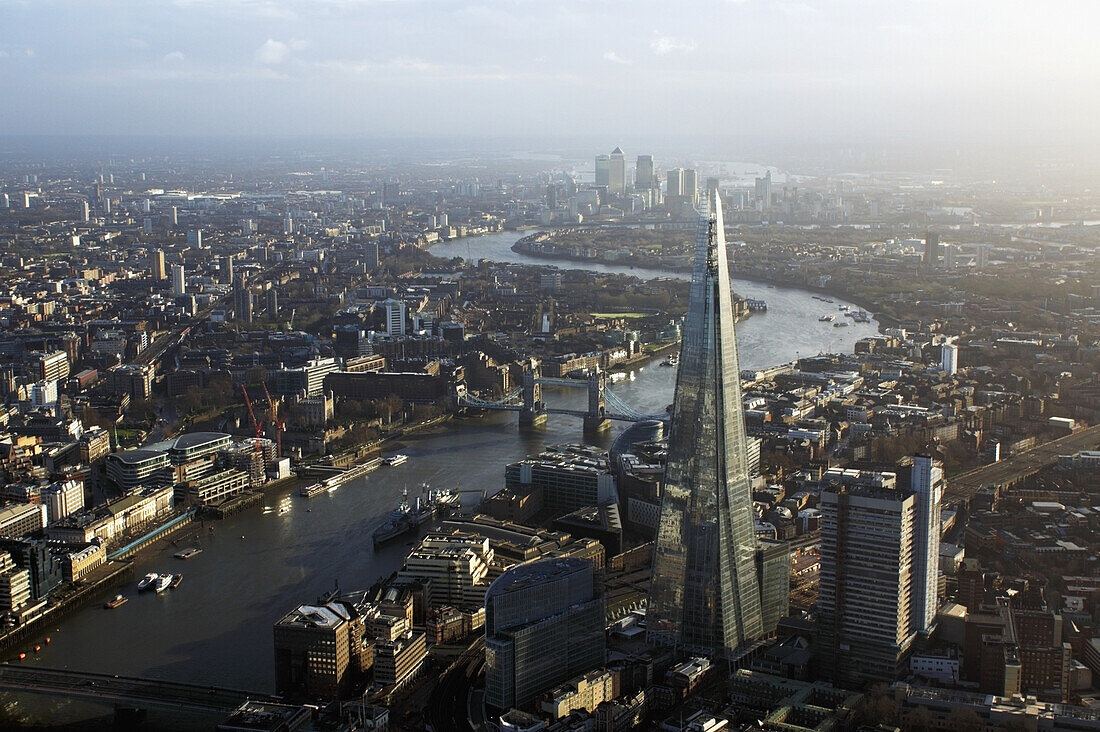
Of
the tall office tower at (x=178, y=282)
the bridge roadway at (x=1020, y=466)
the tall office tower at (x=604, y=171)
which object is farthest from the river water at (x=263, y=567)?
the tall office tower at (x=604, y=171)

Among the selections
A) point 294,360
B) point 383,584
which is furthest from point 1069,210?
point 383,584

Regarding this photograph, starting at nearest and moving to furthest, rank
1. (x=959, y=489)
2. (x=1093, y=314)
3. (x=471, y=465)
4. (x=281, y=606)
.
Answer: (x=281, y=606), (x=959, y=489), (x=471, y=465), (x=1093, y=314)

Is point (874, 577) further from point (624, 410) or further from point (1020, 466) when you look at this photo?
point (624, 410)

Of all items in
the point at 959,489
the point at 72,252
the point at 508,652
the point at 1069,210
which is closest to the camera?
the point at 508,652

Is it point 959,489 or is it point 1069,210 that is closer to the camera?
point 959,489

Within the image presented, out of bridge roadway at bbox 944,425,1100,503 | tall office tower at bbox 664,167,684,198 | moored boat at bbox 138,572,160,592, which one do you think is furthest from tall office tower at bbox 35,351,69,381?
tall office tower at bbox 664,167,684,198

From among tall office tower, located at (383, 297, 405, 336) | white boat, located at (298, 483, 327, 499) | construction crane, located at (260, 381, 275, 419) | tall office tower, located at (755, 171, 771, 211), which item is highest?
tall office tower, located at (755, 171, 771, 211)

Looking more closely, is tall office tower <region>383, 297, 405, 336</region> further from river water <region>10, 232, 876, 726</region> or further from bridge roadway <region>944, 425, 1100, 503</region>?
bridge roadway <region>944, 425, 1100, 503</region>

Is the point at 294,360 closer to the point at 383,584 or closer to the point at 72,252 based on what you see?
the point at 383,584
